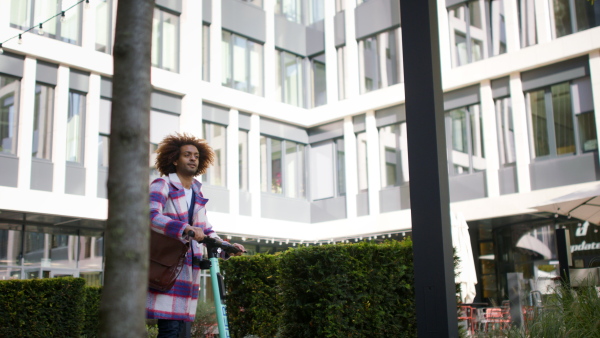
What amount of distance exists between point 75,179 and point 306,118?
10.0 m

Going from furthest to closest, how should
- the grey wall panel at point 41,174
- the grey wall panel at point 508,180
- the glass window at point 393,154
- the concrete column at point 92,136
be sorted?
the glass window at point 393,154
the grey wall panel at point 508,180
the concrete column at point 92,136
the grey wall panel at point 41,174

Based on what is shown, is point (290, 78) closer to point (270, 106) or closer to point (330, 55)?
point (330, 55)

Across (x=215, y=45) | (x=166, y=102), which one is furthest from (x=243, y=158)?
(x=215, y=45)

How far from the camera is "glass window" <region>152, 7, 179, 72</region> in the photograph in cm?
2297

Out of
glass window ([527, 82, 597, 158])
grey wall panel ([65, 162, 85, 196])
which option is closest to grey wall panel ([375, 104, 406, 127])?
glass window ([527, 82, 597, 158])

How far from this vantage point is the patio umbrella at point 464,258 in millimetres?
12484

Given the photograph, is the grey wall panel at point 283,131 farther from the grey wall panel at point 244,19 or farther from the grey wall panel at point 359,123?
the grey wall panel at point 244,19

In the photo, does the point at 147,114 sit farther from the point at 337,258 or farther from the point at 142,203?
the point at 337,258

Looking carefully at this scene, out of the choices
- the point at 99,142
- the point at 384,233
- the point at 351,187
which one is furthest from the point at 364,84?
the point at 99,142

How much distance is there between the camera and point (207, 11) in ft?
80.0

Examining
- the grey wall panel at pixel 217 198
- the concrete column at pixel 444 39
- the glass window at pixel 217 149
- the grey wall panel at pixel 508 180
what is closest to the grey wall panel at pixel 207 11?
the glass window at pixel 217 149

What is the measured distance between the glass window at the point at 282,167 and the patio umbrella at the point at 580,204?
506 inches

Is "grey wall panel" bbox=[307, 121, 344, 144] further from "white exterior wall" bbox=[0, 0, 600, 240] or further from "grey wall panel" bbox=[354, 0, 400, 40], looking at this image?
"grey wall panel" bbox=[354, 0, 400, 40]

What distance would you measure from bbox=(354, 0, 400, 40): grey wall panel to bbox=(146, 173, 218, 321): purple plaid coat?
2083cm
